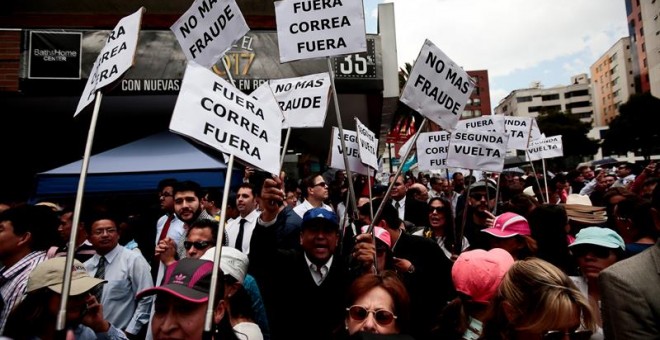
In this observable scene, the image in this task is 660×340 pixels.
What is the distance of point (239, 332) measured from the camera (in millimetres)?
2332

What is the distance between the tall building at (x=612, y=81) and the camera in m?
84.9

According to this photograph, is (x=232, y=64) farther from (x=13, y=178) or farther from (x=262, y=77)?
(x=13, y=178)

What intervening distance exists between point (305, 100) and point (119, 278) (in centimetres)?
248

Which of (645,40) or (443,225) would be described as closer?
(443,225)

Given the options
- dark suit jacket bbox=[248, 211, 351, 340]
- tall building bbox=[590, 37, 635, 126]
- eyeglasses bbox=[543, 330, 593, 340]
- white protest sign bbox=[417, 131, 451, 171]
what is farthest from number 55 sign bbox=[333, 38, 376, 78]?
tall building bbox=[590, 37, 635, 126]

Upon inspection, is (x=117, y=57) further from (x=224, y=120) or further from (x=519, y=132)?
(x=519, y=132)

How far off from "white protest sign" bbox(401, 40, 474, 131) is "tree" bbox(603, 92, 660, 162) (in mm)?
52331

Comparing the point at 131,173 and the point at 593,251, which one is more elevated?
the point at 131,173

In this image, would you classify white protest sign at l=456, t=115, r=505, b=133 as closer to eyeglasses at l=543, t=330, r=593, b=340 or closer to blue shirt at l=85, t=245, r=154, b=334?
eyeglasses at l=543, t=330, r=593, b=340

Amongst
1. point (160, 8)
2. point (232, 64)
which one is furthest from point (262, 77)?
point (160, 8)

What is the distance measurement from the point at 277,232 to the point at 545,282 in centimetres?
200

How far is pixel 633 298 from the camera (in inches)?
71.7

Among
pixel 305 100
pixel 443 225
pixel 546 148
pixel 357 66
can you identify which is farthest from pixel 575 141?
pixel 305 100

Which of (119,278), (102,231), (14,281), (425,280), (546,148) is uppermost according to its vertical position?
(546,148)
